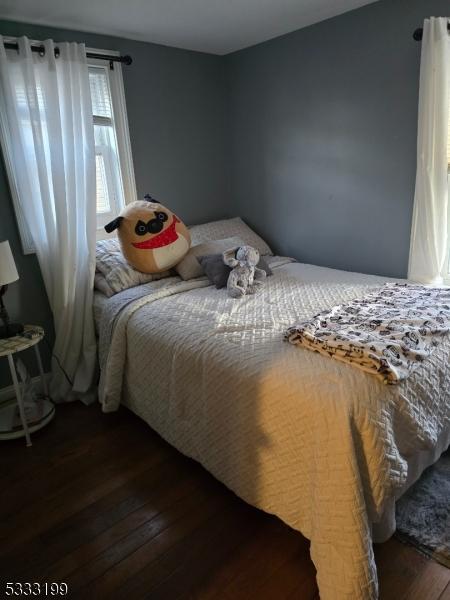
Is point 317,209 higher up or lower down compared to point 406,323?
higher up

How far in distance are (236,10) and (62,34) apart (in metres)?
1.06

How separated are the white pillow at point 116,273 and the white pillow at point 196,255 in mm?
131

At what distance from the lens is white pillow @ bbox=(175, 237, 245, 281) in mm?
2656

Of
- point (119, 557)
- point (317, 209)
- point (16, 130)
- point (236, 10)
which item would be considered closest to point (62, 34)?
point (16, 130)

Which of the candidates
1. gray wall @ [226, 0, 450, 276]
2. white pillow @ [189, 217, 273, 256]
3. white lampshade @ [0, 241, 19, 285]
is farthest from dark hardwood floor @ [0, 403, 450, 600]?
gray wall @ [226, 0, 450, 276]

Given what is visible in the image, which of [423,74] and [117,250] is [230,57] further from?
[117,250]

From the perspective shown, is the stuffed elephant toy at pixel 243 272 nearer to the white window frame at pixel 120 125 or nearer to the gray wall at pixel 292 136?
the gray wall at pixel 292 136

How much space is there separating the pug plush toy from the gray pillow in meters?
0.19

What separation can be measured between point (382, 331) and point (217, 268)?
1.19m

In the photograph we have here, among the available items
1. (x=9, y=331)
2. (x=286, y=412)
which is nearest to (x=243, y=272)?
(x=286, y=412)

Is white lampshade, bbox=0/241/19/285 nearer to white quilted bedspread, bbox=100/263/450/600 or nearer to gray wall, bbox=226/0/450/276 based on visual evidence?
white quilted bedspread, bbox=100/263/450/600

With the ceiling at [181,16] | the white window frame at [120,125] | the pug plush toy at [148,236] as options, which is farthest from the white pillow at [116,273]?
the ceiling at [181,16]

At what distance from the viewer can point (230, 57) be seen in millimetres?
3266

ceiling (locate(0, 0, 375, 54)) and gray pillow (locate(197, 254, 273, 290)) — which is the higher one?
ceiling (locate(0, 0, 375, 54))
